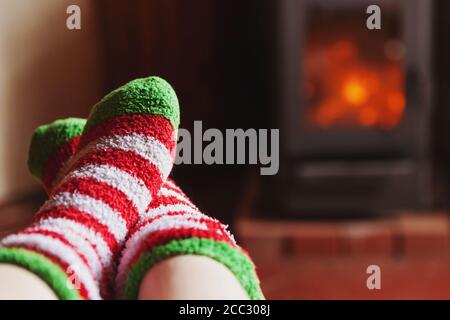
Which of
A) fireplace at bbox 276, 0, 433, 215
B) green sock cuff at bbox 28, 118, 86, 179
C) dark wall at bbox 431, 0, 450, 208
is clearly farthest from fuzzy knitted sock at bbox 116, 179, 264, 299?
dark wall at bbox 431, 0, 450, 208

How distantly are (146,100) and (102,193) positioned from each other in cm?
11

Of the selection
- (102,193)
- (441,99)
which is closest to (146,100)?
(102,193)

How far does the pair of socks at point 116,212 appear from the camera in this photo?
20.4 inches

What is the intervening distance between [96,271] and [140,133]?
184 millimetres

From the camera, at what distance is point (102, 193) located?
626 mm

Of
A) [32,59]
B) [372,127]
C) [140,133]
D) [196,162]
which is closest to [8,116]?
[32,59]

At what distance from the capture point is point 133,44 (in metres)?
2.09

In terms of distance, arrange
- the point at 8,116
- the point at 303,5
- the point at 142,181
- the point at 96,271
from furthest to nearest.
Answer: the point at 8,116
the point at 303,5
the point at 142,181
the point at 96,271

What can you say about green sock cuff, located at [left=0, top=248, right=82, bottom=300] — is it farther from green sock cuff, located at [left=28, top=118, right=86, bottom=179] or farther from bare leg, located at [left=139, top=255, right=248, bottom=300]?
green sock cuff, located at [left=28, top=118, right=86, bottom=179]

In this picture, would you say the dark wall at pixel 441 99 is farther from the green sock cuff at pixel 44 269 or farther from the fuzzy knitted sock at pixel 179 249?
the green sock cuff at pixel 44 269

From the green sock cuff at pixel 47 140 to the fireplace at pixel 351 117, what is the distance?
92cm

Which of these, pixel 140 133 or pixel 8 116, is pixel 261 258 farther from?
pixel 140 133

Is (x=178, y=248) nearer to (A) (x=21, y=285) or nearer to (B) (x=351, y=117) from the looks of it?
(A) (x=21, y=285)

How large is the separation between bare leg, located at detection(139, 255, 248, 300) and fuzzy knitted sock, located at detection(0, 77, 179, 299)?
0.05m
